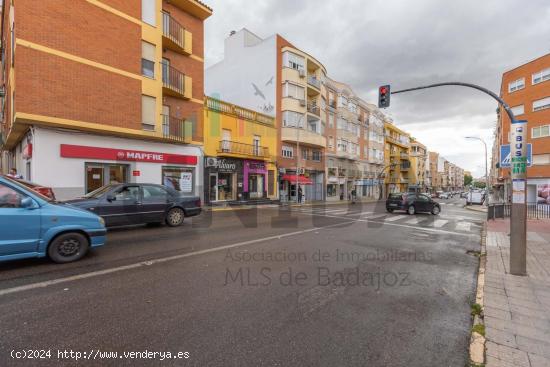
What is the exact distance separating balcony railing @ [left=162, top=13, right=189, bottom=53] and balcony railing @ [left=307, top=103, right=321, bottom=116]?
15779mm

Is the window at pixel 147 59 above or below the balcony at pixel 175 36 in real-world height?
below

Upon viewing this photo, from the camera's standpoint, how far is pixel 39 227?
470 cm

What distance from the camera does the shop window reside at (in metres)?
16.9

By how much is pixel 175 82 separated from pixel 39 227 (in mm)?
14925

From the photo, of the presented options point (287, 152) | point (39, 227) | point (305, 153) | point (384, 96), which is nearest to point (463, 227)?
point (384, 96)

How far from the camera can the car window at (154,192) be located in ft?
29.5

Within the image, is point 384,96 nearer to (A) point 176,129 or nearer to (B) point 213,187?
(A) point 176,129

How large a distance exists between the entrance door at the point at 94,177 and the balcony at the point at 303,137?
1595 cm

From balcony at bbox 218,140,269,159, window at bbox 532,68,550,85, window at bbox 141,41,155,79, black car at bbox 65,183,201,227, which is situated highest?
window at bbox 532,68,550,85

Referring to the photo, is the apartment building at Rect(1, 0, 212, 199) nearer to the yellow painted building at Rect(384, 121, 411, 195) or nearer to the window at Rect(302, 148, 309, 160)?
the window at Rect(302, 148, 309, 160)

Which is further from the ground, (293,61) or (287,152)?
(293,61)

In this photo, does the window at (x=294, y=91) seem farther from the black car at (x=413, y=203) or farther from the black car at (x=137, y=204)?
the black car at (x=137, y=204)

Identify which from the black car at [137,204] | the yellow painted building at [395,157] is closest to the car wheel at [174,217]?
the black car at [137,204]

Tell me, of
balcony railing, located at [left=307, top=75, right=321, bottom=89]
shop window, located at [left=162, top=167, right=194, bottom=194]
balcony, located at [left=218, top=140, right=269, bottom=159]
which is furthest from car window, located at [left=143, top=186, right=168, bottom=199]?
balcony railing, located at [left=307, top=75, right=321, bottom=89]
